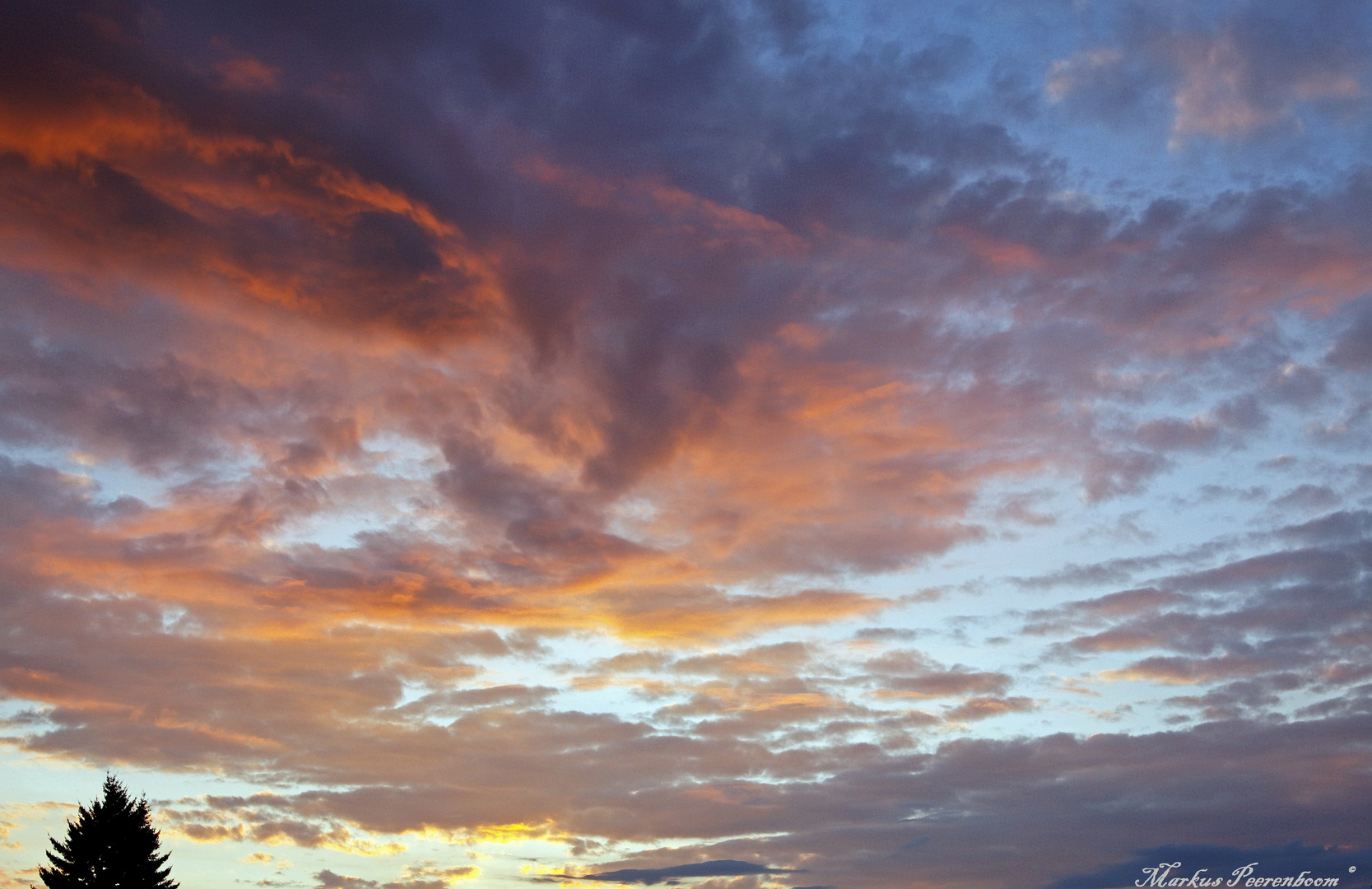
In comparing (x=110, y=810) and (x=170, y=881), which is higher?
(x=110, y=810)

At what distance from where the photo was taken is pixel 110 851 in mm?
100688

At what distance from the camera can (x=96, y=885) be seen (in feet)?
324

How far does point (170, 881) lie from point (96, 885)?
6019 millimetres

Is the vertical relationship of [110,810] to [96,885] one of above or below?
above

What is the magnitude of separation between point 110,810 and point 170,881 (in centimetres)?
822

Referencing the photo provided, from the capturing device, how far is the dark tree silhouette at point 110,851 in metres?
99.0

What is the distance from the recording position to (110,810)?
10250 cm

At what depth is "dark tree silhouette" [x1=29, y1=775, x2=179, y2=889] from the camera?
9900 cm

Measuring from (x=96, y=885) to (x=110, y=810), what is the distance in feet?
21.3

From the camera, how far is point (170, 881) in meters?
102
